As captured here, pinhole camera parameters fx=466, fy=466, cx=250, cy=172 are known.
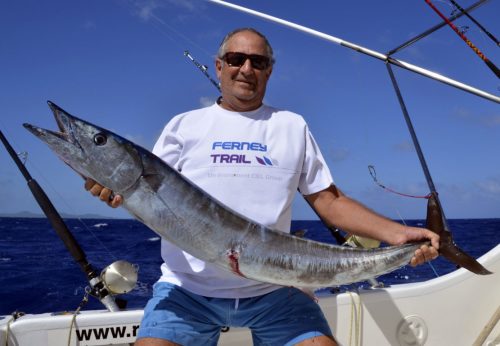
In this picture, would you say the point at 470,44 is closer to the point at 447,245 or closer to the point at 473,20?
the point at 473,20

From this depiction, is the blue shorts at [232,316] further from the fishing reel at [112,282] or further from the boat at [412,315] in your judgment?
the boat at [412,315]

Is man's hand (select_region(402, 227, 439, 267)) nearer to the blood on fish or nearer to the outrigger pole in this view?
the blood on fish

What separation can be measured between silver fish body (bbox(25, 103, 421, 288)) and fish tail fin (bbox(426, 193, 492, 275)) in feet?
1.96

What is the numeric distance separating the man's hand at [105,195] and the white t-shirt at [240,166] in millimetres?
469

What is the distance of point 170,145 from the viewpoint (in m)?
2.73

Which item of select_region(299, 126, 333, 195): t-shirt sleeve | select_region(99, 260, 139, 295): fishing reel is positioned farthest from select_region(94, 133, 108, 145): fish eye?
select_region(299, 126, 333, 195): t-shirt sleeve

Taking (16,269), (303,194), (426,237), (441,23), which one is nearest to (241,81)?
(303,194)

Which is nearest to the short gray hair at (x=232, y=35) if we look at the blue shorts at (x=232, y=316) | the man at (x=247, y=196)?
the man at (x=247, y=196)

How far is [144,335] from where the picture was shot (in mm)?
2402

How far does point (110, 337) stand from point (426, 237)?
1.98 meters

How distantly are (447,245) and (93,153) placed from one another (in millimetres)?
1868

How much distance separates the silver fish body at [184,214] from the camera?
2.15 m

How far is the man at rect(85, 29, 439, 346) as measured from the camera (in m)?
2.49

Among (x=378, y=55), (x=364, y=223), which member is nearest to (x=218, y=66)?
(x=364, y=223)
